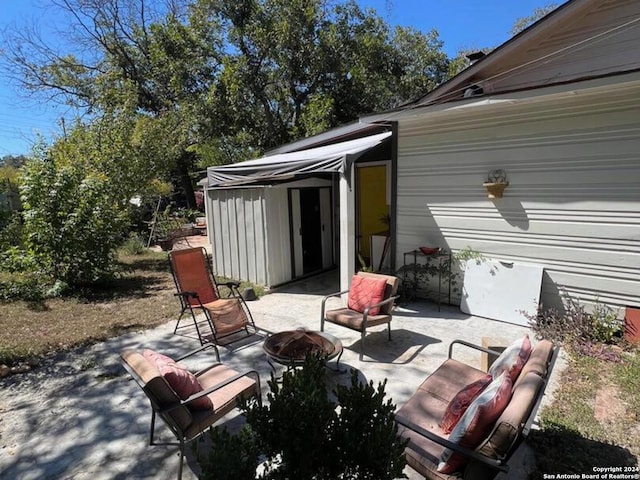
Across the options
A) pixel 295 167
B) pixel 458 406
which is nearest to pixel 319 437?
pixel 458 406

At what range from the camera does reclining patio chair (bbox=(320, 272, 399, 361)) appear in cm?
445

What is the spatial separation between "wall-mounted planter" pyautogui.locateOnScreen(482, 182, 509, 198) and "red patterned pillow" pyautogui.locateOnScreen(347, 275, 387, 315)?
2343mm

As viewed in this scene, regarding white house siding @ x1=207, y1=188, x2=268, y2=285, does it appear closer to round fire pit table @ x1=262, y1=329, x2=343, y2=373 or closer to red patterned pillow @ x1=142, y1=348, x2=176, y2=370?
round fire pit table @ x1=262, y1=329, x2=343, y2=373

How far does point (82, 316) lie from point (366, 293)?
4.94 meters

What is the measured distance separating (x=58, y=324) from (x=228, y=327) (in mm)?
3196

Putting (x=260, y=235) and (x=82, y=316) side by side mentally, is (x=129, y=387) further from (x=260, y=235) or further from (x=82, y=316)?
(x=260, y=235)

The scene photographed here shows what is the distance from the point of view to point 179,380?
257cm

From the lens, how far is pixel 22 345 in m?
4.80

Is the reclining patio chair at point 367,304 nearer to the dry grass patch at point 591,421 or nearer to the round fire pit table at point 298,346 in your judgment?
the round fire pit table at point 298,346

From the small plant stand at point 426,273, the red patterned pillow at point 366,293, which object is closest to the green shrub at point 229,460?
the red patterned pillow at point 366,293

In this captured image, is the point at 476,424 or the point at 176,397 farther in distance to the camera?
the point at 176,397

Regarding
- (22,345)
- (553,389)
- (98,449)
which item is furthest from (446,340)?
(22,345)

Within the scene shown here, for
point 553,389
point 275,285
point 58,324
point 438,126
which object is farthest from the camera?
point 275,285

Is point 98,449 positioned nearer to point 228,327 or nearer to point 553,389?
point 228,327
